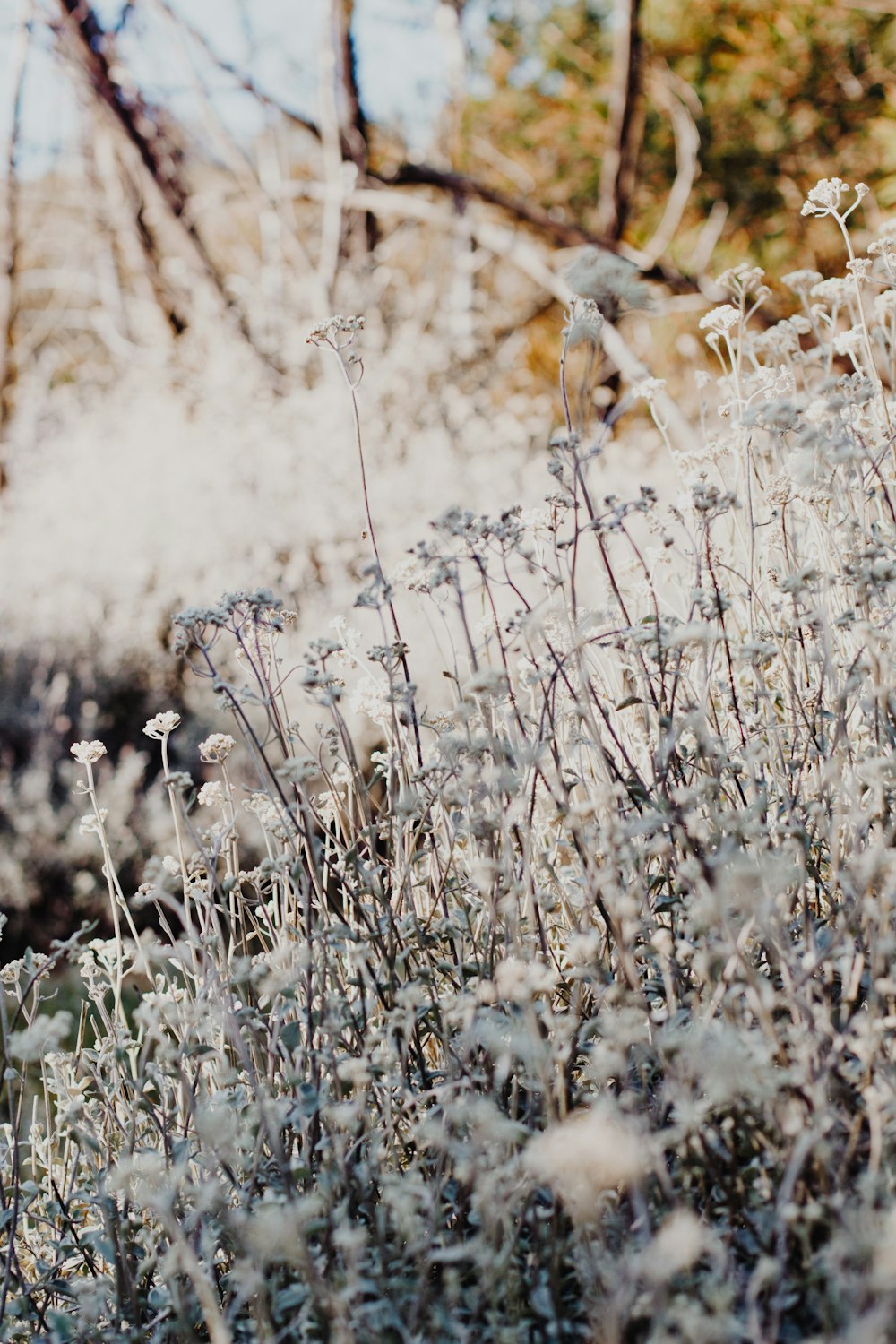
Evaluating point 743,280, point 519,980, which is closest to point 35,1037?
point 519,980

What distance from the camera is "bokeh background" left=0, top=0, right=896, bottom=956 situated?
17.6 feet

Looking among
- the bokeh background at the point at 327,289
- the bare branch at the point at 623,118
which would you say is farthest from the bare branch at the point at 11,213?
the bare branch at the point at 623,118

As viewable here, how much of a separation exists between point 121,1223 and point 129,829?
2831 mm

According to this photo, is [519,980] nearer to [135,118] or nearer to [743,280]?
[743,280]

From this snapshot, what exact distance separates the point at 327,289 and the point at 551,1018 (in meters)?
7.51

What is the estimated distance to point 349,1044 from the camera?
1.62m

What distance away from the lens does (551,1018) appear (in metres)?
1.38

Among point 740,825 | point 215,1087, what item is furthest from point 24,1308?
point 740,825

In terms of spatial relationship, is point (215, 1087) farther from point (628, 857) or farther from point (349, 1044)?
point (628, 857)

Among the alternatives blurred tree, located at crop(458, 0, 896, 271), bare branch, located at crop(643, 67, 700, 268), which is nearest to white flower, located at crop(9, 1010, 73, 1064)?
bare branch, located at crop(643, 67, 700, 268)

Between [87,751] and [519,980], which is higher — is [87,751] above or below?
above

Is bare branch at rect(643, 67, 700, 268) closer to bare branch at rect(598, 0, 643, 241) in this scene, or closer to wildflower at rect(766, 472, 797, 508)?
bare branch at rect(598, 0, 643, 241)

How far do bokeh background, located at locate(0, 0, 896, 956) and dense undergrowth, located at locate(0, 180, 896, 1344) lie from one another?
1.90 feet

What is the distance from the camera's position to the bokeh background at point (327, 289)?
212 inches
